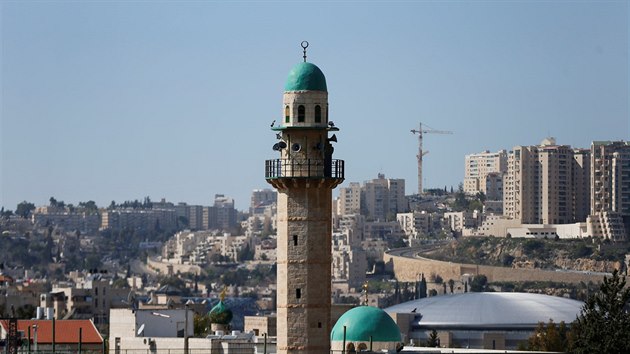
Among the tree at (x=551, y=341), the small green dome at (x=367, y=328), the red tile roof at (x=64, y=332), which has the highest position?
the small green dome at (x=367, y=328)

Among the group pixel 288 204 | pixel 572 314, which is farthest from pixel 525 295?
pixel 288 204

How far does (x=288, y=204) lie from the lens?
58.9 metres

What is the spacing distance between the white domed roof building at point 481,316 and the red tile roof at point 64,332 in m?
45.2

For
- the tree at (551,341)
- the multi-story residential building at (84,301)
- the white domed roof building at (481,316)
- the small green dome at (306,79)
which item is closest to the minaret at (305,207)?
the small green dome at (306,79)

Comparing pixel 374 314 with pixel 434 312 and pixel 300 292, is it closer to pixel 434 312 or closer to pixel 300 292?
pixel 300 292

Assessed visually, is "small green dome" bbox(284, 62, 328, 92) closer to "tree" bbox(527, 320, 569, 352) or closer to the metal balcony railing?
the metal balcony railing

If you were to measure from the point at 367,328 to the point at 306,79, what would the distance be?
622 inches

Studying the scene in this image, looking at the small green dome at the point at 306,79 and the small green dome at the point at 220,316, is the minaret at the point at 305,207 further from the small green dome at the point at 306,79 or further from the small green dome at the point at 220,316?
the small green dome at the point at 220,316

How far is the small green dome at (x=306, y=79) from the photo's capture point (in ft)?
192

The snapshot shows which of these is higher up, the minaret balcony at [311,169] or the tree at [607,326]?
the minaret balcony at [311,169]

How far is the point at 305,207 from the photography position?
58.7m

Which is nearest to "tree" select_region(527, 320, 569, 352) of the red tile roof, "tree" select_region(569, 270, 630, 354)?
the red tile roof

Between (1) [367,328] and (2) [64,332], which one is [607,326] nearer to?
(1) [367,328]

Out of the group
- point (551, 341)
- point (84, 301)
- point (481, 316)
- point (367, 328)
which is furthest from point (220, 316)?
point (84, 301)
